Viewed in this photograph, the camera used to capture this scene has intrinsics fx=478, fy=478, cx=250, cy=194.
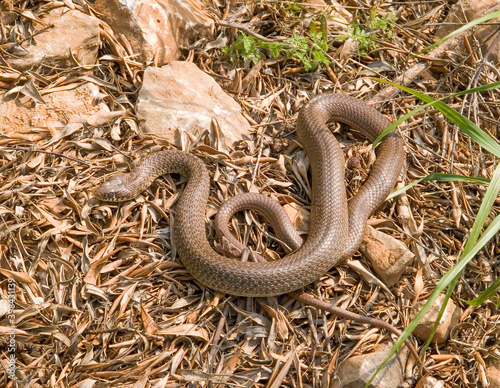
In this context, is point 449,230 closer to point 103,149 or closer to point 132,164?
point 132,164

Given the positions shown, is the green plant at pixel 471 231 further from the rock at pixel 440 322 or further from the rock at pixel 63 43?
the rock at pixel 63 43

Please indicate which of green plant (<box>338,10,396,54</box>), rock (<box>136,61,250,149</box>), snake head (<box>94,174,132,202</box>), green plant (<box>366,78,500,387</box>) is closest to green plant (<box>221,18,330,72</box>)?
green plant (<box>338,10,396,54</box>)

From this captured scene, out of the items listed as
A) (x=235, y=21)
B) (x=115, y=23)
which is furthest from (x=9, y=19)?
(x=235, y=21)

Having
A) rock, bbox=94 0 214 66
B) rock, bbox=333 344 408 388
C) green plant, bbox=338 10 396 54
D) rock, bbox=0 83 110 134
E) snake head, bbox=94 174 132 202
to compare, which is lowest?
rock, bbox=333 344 408 388

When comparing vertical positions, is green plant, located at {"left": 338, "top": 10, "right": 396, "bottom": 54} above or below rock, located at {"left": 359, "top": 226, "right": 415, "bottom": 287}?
above

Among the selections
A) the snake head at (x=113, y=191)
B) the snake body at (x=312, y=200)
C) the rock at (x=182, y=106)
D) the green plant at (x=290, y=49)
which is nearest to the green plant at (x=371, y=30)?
the green plant at (x=290, y=49)

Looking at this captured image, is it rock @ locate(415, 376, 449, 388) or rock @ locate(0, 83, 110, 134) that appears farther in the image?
rock @ locate(0, 83, 110, 134)

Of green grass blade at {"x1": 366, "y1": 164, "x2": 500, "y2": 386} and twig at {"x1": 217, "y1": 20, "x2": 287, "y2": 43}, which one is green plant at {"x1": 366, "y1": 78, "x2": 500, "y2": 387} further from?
twig at {"x1": 217, "y1": 20, "x2": 287, "y2": 43}
